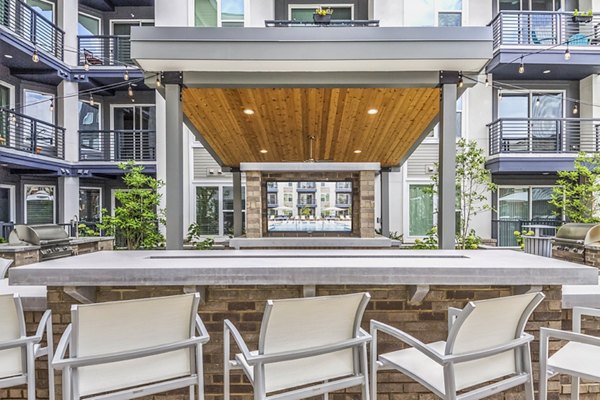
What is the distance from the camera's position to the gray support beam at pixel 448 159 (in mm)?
3848

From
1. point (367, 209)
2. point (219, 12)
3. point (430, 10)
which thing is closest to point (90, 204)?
point (219, 12)

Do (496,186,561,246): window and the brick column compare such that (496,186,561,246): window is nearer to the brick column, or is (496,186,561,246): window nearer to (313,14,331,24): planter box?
the brick column

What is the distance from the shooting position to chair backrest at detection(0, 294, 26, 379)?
70.4 inches

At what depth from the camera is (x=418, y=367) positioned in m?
1.85

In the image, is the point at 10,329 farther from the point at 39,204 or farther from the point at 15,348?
the point at 39,204

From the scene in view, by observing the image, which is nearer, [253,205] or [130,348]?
[130,348]

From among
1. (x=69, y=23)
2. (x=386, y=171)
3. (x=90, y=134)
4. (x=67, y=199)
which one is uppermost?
(x=69, y=23)

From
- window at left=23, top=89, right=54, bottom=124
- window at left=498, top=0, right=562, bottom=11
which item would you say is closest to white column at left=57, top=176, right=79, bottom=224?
window at left=23, top=89, right=54, bottom=124

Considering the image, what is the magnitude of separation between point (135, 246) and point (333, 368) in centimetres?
889

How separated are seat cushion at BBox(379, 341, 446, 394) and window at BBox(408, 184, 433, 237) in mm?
8724

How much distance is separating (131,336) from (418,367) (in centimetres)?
148

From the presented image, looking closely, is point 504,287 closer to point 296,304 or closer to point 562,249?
point 296,304

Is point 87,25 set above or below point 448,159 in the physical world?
above

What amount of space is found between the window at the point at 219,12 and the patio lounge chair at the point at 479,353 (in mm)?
10665
